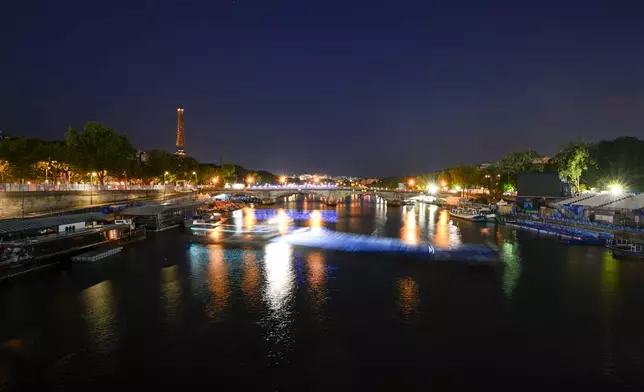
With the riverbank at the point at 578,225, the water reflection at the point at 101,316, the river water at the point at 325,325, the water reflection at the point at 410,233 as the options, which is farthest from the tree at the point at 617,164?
the water reflection at the point at 101,316

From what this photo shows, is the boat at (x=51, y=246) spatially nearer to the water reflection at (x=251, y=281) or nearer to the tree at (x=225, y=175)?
the water reflection at (x=251, y=281)

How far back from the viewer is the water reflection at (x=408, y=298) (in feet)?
76.6

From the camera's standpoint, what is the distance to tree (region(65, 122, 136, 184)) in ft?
256

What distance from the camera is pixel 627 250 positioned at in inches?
1538

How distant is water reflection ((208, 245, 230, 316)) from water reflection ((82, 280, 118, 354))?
17.2ft

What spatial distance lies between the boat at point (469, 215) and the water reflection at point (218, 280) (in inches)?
1999

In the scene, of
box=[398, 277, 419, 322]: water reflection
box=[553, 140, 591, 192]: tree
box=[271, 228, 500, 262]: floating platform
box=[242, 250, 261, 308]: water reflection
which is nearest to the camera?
box=[398, 277, 419, 322]: water reflection

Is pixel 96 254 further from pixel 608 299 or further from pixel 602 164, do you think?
pixel 602 164

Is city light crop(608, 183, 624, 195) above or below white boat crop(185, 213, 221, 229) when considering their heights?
above

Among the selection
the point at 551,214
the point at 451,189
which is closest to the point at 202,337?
the point at 551,214

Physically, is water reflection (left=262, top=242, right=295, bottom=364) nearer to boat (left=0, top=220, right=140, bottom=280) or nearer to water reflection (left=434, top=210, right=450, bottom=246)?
boat (left=0, top=220, right=140, bottom=280)

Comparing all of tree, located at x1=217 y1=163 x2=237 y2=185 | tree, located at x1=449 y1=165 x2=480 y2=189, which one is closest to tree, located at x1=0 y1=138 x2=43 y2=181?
tree, located at x1=217 y1=163 x2=237 y2=185

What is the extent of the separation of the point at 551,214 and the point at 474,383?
58.0 m

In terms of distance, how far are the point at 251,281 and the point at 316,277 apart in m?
4.92
